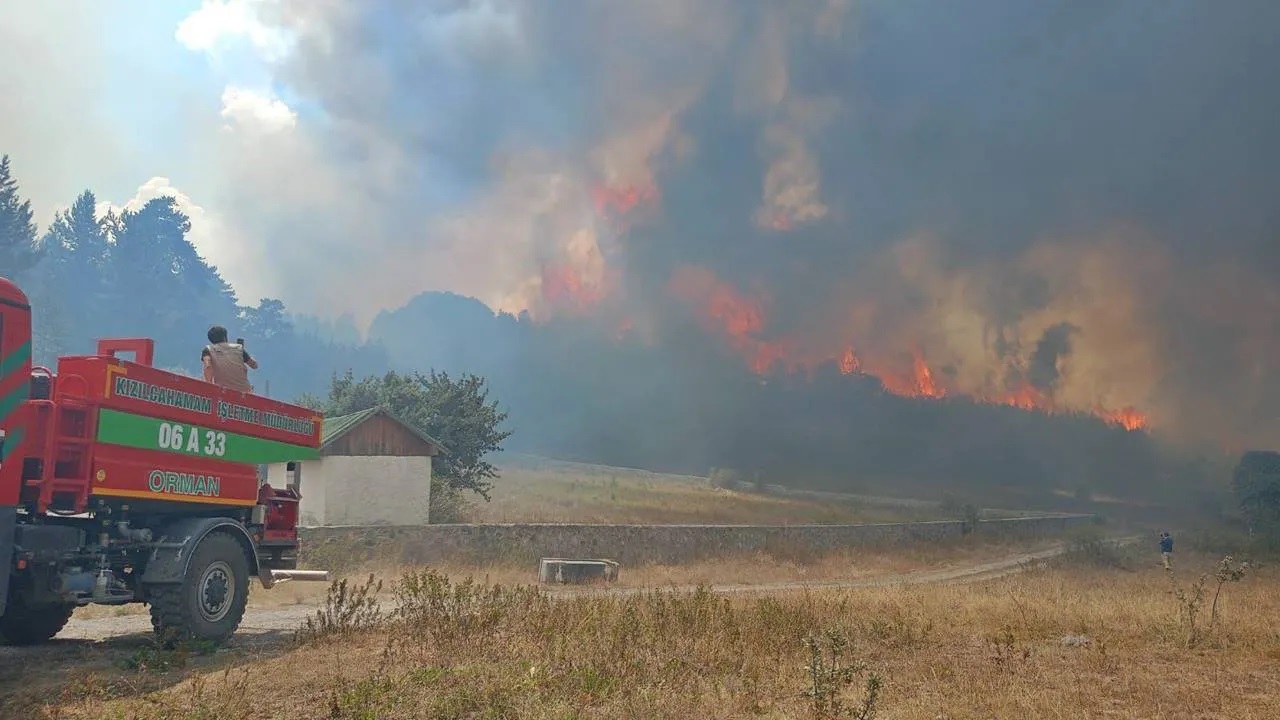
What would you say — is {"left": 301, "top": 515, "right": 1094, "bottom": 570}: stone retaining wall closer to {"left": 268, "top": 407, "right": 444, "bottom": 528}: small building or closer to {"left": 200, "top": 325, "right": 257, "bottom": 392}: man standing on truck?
{"left": 268, "top": 407, "right": 444, "bottom": 528}: small building

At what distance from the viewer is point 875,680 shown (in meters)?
6.54

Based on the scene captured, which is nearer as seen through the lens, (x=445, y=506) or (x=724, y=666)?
(x=724, y=666)

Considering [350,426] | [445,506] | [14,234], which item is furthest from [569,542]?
[14,234]

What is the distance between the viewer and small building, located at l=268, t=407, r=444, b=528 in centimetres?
2733

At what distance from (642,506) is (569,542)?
59.1ft

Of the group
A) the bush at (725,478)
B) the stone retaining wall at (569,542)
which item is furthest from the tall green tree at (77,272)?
the stone retaining wall at (569,542)

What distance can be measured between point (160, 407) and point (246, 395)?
5.45ft

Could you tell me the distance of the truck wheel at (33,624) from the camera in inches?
410

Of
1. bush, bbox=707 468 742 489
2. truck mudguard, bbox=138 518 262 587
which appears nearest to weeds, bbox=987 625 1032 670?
truck mudguard, bbox=138 518 262 587

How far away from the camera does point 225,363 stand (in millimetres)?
11562

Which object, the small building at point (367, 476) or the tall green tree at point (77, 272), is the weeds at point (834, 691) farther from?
the tall green tree at point (77, 272)

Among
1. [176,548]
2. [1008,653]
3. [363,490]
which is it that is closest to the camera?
[1008,653]

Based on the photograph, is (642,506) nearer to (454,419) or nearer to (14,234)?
(454,419)

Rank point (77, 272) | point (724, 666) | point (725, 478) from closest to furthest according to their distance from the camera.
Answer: point (724, 666), point (725, 478), point (77, 272)
